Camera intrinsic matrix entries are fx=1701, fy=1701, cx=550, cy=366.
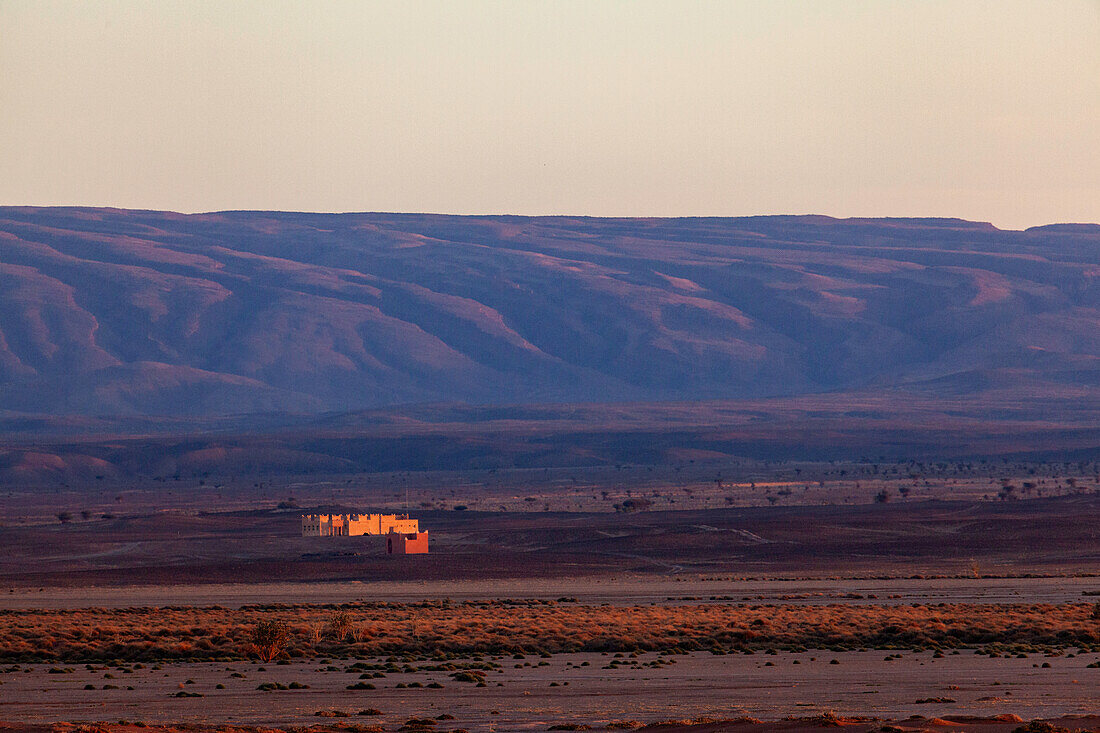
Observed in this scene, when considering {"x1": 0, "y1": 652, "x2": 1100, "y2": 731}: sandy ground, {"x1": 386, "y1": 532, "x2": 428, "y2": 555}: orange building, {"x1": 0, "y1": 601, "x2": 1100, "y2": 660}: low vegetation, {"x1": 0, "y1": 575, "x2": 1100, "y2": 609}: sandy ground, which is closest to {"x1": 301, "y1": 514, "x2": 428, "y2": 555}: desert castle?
{"x1": 386, "y1": 532, "x2": 428, "y2": 555}: orange building

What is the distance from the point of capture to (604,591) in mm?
48062

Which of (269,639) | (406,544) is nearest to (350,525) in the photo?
(406,544)

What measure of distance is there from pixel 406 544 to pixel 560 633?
28.5 m

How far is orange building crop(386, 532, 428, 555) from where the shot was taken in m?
61.8

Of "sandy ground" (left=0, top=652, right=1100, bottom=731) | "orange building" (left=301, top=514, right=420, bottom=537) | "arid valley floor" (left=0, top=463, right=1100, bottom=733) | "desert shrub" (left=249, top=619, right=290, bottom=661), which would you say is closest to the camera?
"sandy ground" (left=0, top=652, right=1100, bottom=731)

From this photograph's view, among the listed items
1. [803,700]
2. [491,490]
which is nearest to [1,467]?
[491,490]

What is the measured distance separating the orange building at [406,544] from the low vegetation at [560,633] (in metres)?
22.6

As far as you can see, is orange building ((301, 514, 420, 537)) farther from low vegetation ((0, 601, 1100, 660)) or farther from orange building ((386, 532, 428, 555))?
low vegetation ((0, 601, 1100, 660))

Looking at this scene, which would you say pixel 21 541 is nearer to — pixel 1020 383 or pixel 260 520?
pixel 260 520

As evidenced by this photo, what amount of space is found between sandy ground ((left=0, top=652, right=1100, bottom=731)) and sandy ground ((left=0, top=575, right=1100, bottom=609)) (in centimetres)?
1342

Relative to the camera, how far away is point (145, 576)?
57.3 m

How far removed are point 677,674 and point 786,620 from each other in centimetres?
836

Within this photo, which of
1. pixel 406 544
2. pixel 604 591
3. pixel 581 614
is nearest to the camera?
pixel 581 614

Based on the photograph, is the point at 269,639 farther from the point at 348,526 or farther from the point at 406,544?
the point at 348,526
